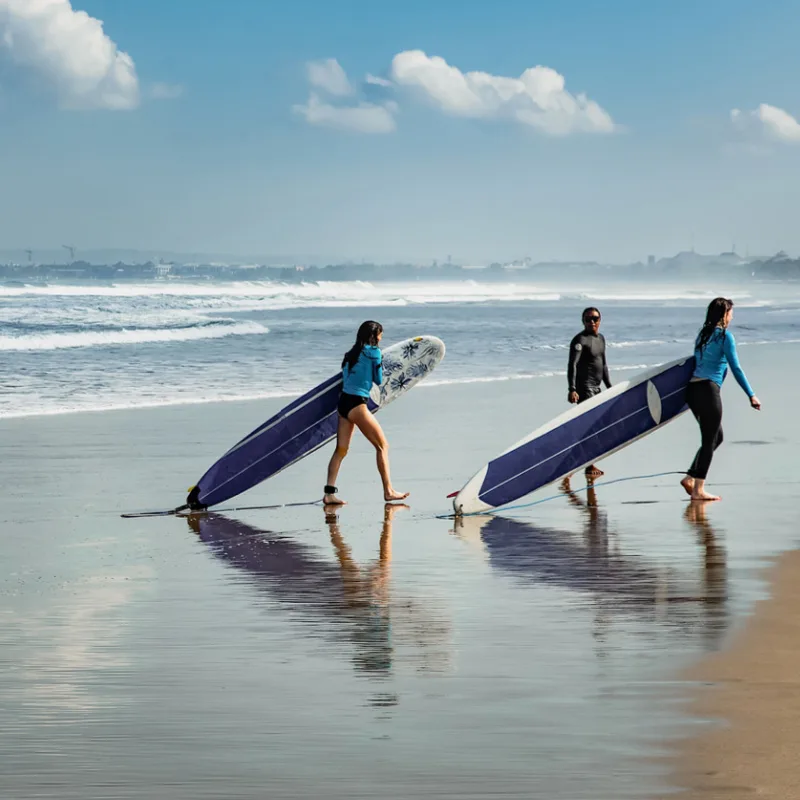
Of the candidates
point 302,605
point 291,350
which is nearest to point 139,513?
point 302,605

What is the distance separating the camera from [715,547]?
834 centimetres

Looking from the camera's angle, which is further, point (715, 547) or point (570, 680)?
point (715, 547)

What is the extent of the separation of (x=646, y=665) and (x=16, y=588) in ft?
11.2

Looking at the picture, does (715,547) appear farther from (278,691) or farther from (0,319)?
(0,319)

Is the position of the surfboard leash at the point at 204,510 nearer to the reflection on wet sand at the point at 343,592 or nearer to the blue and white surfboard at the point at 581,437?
the reflection on wet sand at the point at 343,592

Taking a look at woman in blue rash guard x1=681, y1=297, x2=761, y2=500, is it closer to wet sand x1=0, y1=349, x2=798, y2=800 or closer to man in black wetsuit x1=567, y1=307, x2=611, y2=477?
wet sand x1=0, y1=349, x2=798, y2=800

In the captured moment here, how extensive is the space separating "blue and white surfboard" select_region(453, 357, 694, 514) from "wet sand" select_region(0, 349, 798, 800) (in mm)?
305

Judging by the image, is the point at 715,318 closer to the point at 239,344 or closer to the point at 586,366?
the point at 586,366

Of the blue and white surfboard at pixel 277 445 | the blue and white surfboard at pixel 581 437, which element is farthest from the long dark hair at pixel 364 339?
the blue and white surfboard at pixel 581 437

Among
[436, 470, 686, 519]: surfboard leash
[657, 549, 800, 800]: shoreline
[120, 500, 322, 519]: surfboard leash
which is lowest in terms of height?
[120, 500, 322, 519]: surfboard leash

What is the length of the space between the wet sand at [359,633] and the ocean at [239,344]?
8955mm

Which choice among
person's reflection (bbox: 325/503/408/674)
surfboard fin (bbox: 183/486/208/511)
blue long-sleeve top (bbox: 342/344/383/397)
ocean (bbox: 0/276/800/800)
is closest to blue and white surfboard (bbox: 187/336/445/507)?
surfboard fin (bbox: 183/486/208/511)

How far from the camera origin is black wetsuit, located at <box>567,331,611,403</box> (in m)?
11.9

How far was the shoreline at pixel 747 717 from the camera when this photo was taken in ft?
13.8
